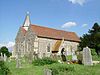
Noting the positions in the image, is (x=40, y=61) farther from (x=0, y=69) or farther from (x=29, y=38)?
(x=29, y=38)

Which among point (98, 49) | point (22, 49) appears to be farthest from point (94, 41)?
point (22, 49)

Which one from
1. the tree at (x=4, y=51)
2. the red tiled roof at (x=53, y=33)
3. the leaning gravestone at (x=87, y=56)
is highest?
the red tiled roof at (x=53, y=33)

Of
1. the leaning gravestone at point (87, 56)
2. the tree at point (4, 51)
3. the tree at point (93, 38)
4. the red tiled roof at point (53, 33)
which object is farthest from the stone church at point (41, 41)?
the leaning gravestone at point (87, 56)

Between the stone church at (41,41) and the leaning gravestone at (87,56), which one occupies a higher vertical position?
the stone church at (41,41)

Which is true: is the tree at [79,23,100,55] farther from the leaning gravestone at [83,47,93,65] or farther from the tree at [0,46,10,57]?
the tree at [0,46,10,57]

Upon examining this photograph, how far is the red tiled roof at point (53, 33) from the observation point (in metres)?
50.9

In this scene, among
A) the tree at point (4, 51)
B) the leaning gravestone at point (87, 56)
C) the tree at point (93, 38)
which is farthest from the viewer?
the tree at point (4, 51)

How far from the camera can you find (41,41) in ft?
165

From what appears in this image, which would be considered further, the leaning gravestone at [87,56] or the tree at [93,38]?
the tree at [93,38]

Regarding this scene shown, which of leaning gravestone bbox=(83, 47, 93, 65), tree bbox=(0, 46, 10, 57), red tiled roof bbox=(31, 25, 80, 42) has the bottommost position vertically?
leaning gravestone bbox=(83, 47, 93, 65)

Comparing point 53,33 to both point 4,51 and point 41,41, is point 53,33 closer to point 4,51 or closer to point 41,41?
point 41,41

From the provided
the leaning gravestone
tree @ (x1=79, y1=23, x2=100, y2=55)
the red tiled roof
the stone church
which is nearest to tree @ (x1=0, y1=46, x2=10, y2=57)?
the stone church

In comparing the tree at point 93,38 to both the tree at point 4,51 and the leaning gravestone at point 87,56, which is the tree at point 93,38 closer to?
the leaning gravestone at point 87,56

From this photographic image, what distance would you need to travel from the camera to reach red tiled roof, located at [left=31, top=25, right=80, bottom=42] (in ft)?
167
